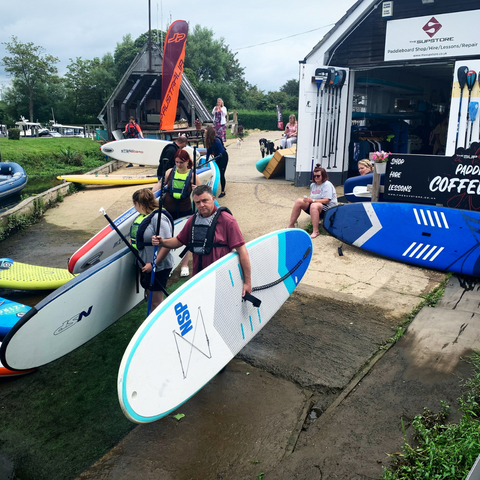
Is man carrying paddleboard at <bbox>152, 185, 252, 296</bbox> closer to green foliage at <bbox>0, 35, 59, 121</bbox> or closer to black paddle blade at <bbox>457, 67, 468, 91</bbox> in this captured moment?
black paddle blade at <bbox>457, 67, 468, 91</bbox>

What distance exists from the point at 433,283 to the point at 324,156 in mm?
5929

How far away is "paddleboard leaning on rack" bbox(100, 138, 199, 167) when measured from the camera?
1517cm

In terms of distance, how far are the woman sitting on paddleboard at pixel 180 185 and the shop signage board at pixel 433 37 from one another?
6.54m

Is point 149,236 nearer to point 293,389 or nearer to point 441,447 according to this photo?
point 293,389

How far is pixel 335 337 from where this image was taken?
4.69 m

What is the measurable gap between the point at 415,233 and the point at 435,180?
2.62 ft

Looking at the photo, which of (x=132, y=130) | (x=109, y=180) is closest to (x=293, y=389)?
(x=109, y=180)

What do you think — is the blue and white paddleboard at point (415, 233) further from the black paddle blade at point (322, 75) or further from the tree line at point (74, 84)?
the tree line at point (74, 84)

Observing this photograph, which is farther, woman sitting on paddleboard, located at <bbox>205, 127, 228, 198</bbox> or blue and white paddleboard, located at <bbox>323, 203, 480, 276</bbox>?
woman sitting on paddleboard, located at <bbox>205, 127, 228, 198</bbox>

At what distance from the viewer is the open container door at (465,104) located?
8.94 m

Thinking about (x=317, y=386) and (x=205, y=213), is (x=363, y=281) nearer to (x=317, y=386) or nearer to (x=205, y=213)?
(x=317, y=386)

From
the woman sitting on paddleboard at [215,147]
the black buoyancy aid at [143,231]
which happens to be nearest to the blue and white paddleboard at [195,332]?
the black buoyancy aid at [143,231]

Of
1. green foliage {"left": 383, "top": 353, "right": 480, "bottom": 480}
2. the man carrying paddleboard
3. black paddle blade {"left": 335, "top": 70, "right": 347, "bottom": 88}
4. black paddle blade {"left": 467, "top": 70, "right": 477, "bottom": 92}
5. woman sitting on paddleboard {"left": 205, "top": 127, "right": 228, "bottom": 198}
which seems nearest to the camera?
green foliage {"left": 383, "top": 353, "right": 480, "bottom": 480}

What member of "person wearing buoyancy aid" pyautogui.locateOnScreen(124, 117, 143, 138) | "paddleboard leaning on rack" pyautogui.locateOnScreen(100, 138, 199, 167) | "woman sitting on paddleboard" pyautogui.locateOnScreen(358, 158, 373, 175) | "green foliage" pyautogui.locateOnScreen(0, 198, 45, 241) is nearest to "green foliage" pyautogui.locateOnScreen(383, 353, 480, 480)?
"woman sitting on paddleboard" pyautogui.locateOnScreen(358, 158, 373, 175)
